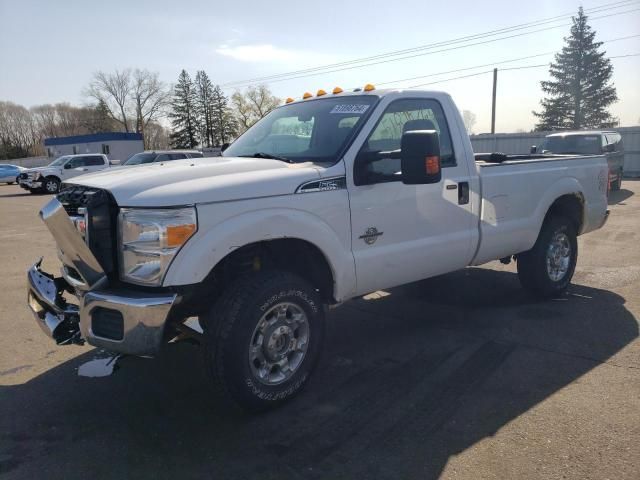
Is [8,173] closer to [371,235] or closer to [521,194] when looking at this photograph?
[521,194]

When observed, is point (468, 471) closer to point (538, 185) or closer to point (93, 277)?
point (93, 277)

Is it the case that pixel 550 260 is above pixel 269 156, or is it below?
below

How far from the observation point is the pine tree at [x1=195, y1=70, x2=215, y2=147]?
76.8m

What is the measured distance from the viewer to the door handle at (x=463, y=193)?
447 cm

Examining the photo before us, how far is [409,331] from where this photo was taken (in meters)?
4.89

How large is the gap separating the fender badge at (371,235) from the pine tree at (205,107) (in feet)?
248

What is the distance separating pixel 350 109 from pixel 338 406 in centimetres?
225

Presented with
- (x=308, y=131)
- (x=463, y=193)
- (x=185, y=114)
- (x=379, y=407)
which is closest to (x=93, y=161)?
(x=308, y=131)

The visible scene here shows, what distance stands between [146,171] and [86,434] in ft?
5.55

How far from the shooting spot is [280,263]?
3.68 meters

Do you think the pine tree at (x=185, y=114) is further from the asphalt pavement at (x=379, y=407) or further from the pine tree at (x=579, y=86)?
the asphalt pavement at (x=379, y=407)

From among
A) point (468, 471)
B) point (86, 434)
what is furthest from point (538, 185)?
point (86, 434)

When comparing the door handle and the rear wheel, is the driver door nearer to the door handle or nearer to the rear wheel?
the door handle

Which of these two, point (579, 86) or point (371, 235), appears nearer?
point (371, 235)
